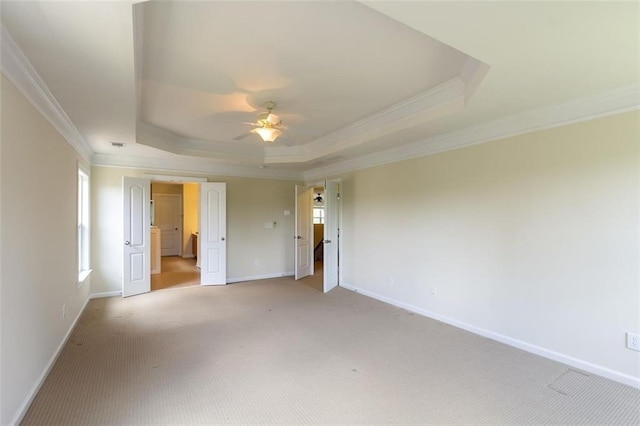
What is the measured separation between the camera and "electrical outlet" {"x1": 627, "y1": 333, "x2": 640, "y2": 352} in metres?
2.54

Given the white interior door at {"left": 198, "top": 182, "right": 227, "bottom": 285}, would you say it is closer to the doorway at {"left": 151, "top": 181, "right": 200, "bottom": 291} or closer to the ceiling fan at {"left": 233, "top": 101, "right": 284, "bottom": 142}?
the ceiling fan at {"left": 233, "top": 101, "right": 284, "bottom": 142}

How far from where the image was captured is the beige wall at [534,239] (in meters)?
2.63

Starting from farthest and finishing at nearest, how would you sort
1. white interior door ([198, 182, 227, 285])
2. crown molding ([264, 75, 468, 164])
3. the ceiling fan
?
1. white interior door ([198, 182, 227, 285])
2. the ceiling fan
3. crown molding ([264, 75, 468, 164])

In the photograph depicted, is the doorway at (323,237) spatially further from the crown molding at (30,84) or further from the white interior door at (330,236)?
the crown molding at (30,84)

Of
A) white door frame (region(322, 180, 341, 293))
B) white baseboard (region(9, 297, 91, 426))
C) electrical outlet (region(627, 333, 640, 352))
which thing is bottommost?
white baseboard (region(9, 297, 91, 426))

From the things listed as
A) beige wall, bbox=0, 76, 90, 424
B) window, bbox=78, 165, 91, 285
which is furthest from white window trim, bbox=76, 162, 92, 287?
beige wall, bbox=0, 76, 90, 424

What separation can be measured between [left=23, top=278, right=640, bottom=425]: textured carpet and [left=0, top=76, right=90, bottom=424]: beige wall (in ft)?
0.94

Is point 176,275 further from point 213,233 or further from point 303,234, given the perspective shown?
point 303,234

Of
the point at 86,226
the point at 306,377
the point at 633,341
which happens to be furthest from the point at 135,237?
the point at 633,341

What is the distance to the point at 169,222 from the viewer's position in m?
10.1

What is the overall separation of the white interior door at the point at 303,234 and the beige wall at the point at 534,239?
8.01 feet

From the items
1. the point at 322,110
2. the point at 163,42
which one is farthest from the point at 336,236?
the point at 163,42

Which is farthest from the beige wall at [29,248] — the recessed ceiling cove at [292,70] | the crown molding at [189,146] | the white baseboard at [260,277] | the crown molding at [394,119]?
the crown molding at [394,119]

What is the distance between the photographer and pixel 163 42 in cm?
225
